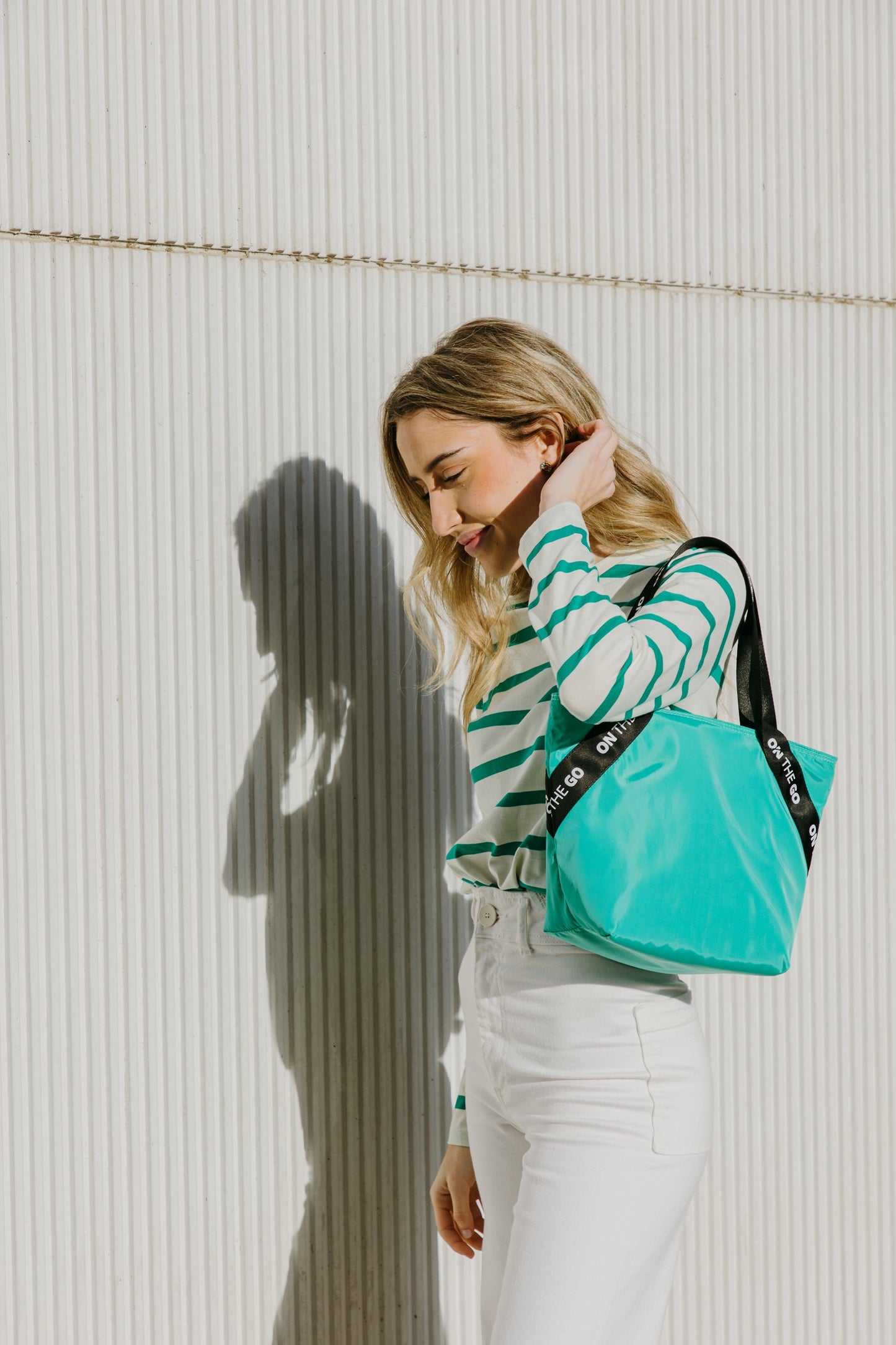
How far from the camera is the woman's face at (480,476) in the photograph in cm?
125

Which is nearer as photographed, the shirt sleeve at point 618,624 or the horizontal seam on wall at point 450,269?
the shirt sleeve at point 618,624

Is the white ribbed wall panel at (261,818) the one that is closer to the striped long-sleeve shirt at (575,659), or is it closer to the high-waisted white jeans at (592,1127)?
the striped long-sleeve shirt at (575,659)

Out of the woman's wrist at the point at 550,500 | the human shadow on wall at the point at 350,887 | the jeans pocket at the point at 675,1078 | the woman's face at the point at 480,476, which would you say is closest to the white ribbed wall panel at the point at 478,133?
the human shadow on wall at the point at 350,887

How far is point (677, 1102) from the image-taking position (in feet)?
3.57

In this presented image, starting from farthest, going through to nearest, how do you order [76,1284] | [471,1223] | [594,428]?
[76,1284] → [471,1223] → [594,428]

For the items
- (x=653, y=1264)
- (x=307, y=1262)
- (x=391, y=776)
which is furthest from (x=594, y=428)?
(x=307, y=1262)

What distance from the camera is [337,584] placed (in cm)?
166

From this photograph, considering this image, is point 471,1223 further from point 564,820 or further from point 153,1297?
point 564,820

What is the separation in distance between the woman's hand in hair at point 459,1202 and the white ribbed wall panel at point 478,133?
4.03 ft

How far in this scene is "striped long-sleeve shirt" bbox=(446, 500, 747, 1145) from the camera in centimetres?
104

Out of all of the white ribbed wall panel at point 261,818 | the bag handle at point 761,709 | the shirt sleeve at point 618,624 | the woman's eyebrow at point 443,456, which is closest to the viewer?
the shirt sleeve at point 618,624

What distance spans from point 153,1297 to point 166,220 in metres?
1.48

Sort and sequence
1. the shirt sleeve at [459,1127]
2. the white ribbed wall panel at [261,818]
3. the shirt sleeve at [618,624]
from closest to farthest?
1. the shirt sleeve at [618,624]
2. the shirt sleeve at [459,1127]
3. the white ribbed wall panel at [261,818]

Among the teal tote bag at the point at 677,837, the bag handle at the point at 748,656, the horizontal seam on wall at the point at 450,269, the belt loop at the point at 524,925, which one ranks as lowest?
the belt loop at the point at 524,925
